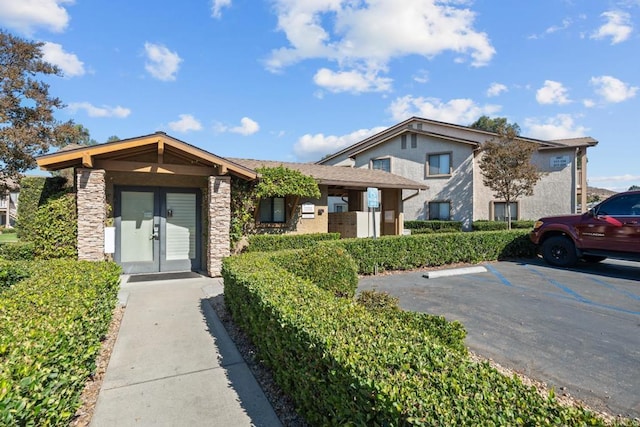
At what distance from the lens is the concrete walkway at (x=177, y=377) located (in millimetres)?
3164

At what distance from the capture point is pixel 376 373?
213cm

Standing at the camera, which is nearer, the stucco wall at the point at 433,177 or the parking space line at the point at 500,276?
the parking space line at the point at 500,276

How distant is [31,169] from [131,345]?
531 inches

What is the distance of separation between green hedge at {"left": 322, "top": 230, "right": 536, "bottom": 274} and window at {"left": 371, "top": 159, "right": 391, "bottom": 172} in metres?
11.5

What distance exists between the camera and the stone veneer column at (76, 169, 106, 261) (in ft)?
26.6

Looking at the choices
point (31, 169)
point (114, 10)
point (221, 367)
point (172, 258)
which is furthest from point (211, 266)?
point (31, 169)

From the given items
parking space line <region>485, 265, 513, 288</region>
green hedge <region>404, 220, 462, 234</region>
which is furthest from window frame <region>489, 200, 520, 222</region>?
parking space line <region>485, 265, 513, 288</region>

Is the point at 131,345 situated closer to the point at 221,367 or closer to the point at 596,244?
the point at 221,367

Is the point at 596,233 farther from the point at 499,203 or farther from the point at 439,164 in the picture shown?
the point at 439,164

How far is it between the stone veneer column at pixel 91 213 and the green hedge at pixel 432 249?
18.9ft

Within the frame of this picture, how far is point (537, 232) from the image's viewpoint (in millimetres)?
11602

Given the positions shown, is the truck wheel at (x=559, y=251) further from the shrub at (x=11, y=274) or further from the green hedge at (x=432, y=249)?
the shrub at (x=11, y=274)

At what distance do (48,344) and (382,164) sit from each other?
2265 centimetres

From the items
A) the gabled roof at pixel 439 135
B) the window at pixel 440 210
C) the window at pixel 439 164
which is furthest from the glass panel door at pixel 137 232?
the window at pixel 440 210
